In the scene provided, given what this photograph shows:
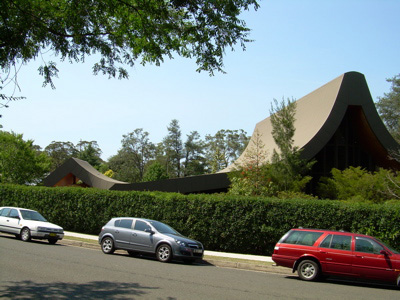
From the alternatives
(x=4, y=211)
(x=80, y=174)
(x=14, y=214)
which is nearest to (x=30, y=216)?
(x=14, y=214)

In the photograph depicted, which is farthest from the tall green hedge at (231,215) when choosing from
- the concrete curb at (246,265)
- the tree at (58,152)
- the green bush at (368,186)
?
the tree at (58,152)

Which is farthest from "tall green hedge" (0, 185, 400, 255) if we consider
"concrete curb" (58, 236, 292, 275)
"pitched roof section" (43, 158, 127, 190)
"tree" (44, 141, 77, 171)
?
"tree" (44, 141, 77, 171)

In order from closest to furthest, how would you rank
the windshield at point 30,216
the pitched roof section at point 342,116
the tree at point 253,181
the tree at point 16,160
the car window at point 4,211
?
1. the windshield at point 30,216
2. the car window at point 4,211
3. the tree at point 253,181
4. the pitched roof section at point 342,116
5. the tree at point 16,160

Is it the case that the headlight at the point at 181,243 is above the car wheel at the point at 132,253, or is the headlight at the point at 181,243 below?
above

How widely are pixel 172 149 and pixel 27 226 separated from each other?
2285 inches

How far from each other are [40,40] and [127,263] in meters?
7.63

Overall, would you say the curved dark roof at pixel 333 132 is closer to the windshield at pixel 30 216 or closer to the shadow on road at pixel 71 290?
the windshield at pixel 30 216

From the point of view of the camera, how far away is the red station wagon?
11.5 metres

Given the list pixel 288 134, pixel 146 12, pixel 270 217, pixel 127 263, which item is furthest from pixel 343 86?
pixel 146 12

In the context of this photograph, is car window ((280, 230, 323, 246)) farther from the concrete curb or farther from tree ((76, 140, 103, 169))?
tree ((76, 140, 103, 169))

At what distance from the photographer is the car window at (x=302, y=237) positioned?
12586 mm

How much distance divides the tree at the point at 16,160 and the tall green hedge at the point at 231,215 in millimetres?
24109

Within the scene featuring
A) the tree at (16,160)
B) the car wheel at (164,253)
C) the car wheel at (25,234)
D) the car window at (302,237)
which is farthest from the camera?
the tree at (16,160)

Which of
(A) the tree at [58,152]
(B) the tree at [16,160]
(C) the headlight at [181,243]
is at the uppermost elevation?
(A) the tree at [58,152]
